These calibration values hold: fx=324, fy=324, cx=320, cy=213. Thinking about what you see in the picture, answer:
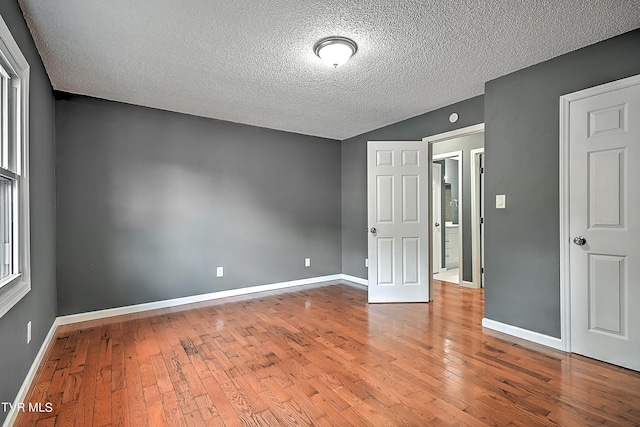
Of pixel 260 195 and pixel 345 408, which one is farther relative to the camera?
pixel 260 195

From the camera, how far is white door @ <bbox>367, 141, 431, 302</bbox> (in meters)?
4.06

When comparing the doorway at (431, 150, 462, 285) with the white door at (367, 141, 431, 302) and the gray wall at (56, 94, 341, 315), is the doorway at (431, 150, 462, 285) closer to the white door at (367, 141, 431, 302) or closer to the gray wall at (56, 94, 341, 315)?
the white door at (367, 141, 431, 302)

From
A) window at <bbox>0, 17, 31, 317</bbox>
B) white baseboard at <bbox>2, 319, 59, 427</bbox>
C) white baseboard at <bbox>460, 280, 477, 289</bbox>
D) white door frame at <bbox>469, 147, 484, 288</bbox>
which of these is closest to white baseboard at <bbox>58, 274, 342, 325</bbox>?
white baseboard at <bbox>2, 319, 59, 427</bbox>

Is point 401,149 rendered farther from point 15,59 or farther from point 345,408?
point 15,59

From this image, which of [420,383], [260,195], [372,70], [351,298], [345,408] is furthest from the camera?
[260,195]

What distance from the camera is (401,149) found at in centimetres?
406

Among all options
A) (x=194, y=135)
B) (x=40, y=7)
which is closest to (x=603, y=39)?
(x=40, y=7)

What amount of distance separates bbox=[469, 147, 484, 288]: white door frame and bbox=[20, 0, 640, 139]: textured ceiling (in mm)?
1559

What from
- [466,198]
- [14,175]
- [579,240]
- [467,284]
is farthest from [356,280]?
[14,175]

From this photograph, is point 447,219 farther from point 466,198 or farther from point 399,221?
point 399,221

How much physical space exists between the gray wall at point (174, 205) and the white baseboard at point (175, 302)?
0.06 m

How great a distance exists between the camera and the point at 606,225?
240 centimetres

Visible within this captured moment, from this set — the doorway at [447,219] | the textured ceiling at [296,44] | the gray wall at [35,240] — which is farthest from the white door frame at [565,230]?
the gray wall at [35,240]

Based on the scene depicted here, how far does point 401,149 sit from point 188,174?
2.67 metres
